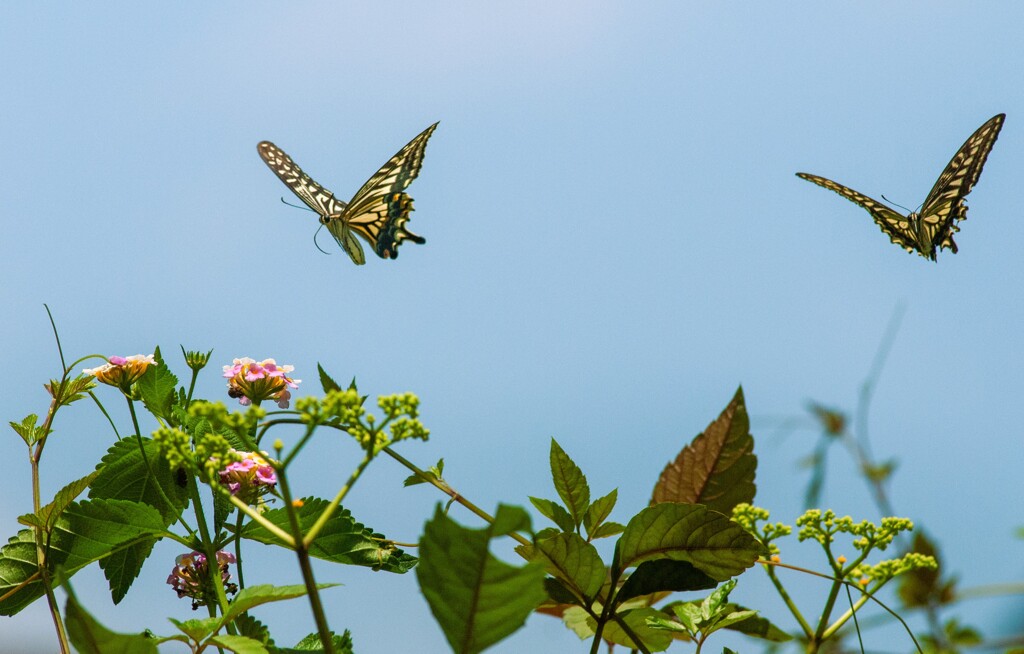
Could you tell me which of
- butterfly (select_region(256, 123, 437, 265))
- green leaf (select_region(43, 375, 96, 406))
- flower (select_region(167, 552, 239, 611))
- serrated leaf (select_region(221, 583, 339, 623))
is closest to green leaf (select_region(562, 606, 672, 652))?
serrated leaf (select_region(221, 583, 339, 623))

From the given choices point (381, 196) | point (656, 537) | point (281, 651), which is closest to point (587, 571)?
point (656, 537)

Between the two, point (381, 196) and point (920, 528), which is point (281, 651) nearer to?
point (920, 528)

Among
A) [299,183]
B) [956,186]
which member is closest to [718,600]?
[956,186]

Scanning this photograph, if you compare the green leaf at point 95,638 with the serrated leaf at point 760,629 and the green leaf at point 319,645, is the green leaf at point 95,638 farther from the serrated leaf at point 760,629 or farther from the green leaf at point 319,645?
the serrated leaf at point 760,629

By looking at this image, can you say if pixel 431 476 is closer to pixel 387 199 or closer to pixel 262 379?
pixel 262 379

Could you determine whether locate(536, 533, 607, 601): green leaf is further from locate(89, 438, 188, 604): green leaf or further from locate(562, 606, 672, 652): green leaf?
locate(89, 438, 188, 604): green leaf

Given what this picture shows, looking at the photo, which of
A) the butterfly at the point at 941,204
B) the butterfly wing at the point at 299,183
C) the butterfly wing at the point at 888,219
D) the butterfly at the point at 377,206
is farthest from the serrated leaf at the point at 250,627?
the butterfly wing at the point at 888,219
